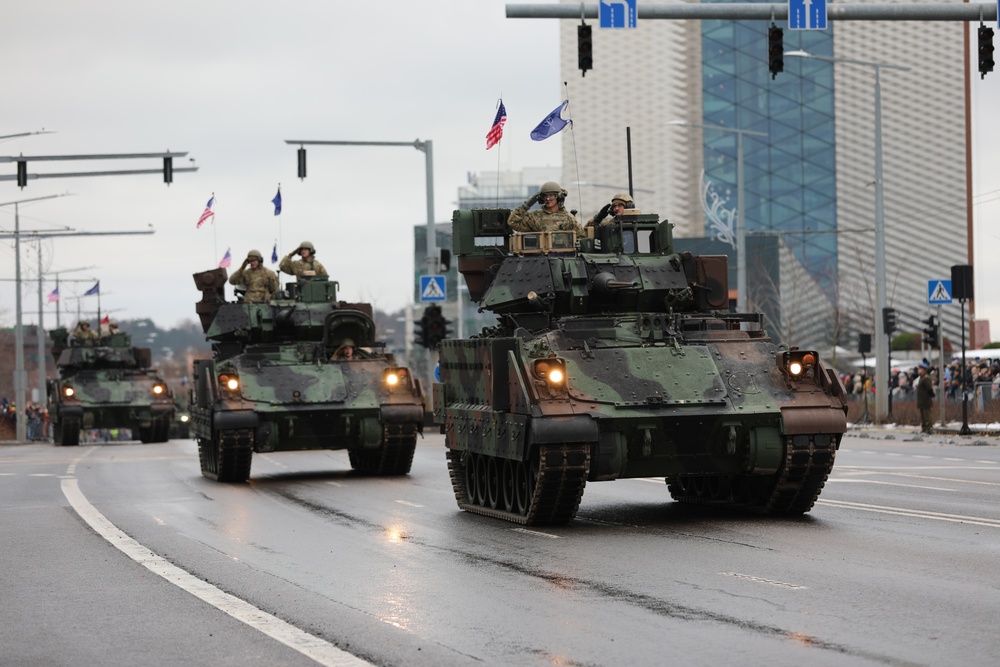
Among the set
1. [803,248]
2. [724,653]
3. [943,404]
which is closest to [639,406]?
[724,653]

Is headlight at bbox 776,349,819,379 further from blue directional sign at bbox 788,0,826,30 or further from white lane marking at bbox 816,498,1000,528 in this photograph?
blue directional sign at bbox 788,0,826,30

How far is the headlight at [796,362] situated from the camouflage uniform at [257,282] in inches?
534

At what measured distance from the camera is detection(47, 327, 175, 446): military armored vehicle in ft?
145

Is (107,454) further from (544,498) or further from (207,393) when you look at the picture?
(544,498)

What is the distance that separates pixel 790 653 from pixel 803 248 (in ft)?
246

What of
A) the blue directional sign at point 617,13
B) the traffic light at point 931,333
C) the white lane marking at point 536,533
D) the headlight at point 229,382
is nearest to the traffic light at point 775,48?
the blue directional sign at point 617,13

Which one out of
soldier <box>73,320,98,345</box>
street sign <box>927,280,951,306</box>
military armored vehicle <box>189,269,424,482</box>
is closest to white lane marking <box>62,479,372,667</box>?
military armored vehicle <box>189,269,424,482</box>

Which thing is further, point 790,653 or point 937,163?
point 937,163

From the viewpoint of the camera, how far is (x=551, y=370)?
15422mm

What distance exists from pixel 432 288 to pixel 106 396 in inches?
404

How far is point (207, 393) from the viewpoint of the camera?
81.5 feet

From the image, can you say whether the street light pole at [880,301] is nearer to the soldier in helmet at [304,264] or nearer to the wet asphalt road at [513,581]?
the soldier in helmet at [304,264]

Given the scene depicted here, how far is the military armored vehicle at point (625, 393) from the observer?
15.4 m

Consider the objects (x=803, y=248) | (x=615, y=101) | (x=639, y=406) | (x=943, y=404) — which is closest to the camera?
(x=639, y=406)
